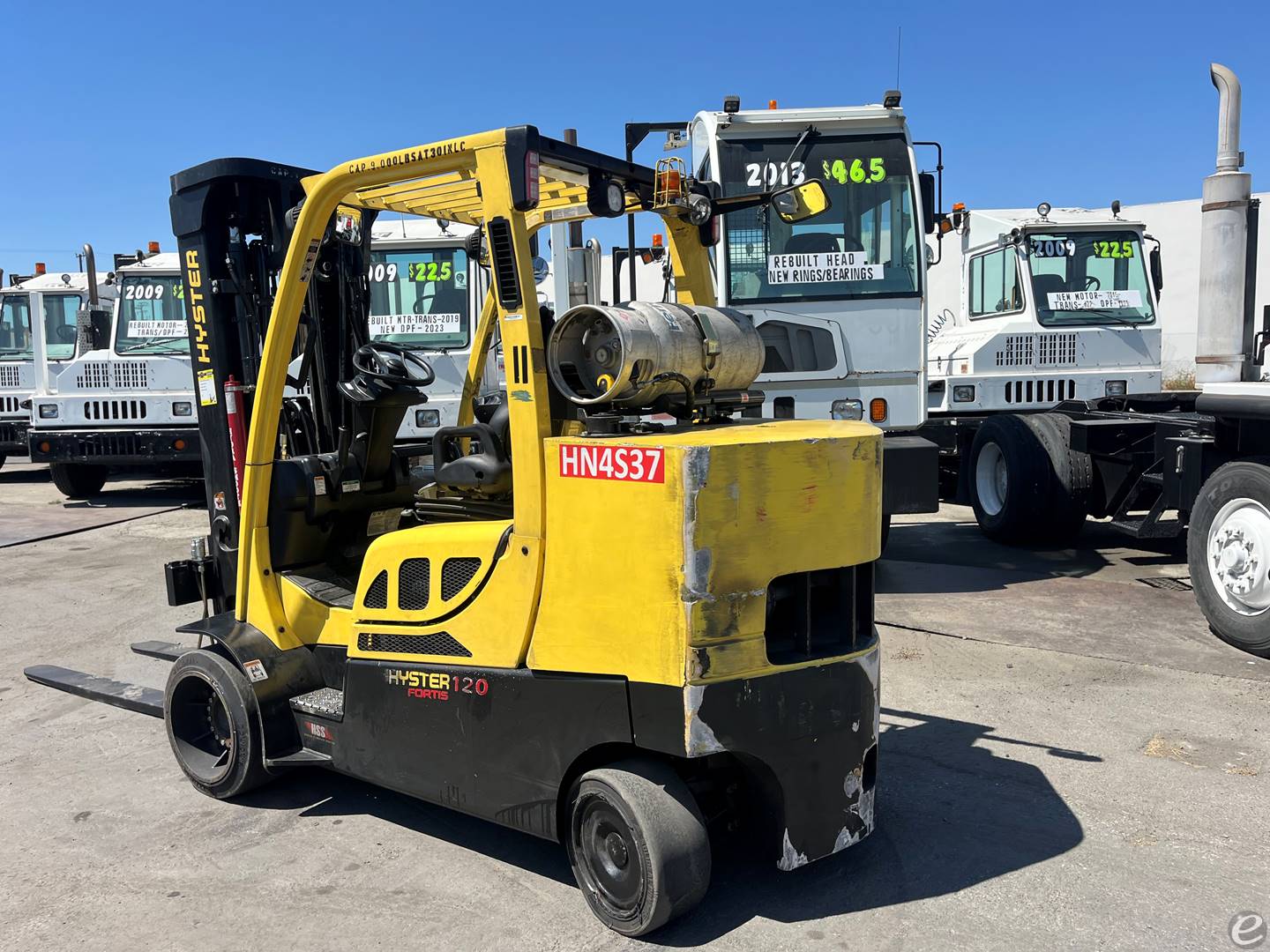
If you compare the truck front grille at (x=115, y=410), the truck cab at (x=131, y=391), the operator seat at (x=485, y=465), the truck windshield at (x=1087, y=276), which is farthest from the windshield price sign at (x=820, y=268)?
the truck front grille at (x=115, y=410)

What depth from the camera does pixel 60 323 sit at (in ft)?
51.7

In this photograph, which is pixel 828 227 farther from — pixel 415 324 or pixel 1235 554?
pixel 415 324

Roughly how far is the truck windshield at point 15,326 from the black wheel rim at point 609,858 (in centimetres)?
1613

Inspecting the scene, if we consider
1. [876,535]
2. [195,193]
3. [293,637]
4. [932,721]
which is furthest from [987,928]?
[195,193]

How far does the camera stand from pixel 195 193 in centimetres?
444

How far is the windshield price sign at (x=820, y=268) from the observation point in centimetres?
779

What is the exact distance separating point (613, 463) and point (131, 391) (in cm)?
1140

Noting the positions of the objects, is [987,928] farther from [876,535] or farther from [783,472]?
[783,472]

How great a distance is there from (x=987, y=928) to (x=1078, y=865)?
0.59 m

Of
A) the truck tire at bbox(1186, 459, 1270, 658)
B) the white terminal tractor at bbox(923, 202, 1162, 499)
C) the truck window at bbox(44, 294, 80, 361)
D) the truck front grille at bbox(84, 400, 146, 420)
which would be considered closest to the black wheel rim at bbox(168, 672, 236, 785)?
the truck tire at bbox(1186, 459, 1270, 658)

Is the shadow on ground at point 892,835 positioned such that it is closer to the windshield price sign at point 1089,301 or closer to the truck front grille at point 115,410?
the windshield price sign at point 1089,301

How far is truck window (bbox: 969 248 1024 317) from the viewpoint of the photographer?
424 inches

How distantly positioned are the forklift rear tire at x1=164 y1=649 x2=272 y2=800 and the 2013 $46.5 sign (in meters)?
1.81

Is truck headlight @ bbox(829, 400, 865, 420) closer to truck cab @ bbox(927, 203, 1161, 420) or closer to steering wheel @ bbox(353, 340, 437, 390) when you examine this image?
truck cab @ bbox(927, 203, 1161, 420)
